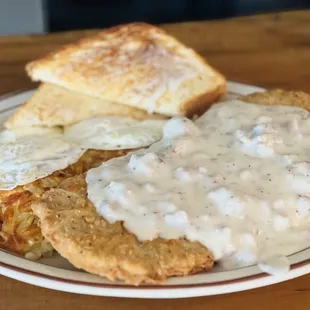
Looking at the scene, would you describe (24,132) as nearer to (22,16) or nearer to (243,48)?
(243,48)

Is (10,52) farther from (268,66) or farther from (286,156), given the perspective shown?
(286,156)

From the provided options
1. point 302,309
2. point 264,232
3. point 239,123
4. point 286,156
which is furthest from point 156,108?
point 302,309

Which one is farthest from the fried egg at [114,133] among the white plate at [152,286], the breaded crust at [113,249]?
the white plate at [152,286]

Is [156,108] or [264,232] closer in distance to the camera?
[264,232]

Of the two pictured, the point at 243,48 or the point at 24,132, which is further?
the point at 243,48

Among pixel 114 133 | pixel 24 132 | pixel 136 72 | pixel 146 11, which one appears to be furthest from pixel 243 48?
pixel 146 11

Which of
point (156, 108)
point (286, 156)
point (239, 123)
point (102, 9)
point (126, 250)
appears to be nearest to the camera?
point (126, 250)
